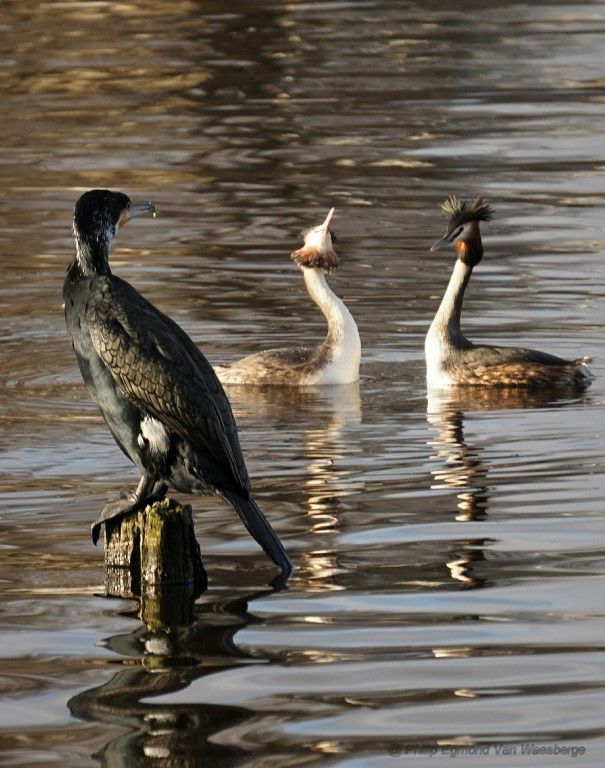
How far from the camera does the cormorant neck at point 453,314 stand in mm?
12891

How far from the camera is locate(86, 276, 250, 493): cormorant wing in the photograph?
797 centimetres

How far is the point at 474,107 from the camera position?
80.0 ft

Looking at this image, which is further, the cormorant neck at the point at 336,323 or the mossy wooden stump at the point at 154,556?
the cormorant neck at the point at 336,323

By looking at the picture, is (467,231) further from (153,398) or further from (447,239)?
(153,398)

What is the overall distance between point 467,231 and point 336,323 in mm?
1182

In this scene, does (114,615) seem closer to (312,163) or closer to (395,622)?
(395,622)

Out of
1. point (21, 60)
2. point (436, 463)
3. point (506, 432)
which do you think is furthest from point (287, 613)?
point (21, 60)

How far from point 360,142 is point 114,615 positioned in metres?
14.8

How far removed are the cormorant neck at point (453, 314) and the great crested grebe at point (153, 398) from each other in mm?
4789

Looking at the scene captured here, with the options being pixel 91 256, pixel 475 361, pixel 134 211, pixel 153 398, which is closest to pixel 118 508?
pixel 153 398

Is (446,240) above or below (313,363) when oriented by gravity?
above

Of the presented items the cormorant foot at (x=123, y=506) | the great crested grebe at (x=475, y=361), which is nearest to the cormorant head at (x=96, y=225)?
the cormorant foot at (x=123, y=506)

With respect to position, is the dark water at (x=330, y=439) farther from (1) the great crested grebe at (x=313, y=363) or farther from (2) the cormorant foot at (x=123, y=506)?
(2) the cormorant foot at (x=123, y=506)

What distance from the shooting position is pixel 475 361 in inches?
502
